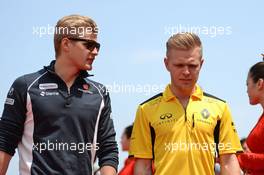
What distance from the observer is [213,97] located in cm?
567

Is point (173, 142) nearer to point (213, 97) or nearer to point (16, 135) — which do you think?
point (213, 97)

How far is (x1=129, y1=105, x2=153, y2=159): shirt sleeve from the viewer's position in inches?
213

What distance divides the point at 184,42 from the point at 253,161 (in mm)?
1660

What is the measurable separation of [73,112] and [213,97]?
1.46 metres

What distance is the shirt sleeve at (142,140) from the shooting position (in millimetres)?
5410

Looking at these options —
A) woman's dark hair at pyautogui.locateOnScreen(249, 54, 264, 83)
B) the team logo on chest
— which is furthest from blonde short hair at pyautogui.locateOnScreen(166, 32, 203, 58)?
woman's dark hair at pyautogui.locateOnScreen(249, 54, 264, 83)

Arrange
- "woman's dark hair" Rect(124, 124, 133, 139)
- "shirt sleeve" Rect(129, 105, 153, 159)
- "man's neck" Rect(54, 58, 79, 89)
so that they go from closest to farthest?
"man's neck" Rect(54, 58, 79, 89), "shirt sleeve" Rect(129, 105, 153, 159), "woman's dark hair" Rect(124, 124, 133, 139)

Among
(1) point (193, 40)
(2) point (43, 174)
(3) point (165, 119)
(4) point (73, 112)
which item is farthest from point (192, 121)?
(2) point (43, 174)

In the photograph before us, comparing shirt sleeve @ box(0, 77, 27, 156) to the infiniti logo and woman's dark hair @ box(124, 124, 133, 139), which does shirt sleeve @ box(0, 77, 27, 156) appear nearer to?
the infiniti logo

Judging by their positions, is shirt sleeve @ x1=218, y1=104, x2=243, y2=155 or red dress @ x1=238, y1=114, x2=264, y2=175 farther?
red dress @ x1=238, y1=114, x2=264, y2=175

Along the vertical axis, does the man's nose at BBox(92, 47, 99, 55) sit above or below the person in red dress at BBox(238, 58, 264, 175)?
above

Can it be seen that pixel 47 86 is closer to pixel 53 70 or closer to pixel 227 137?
pixel 53 70

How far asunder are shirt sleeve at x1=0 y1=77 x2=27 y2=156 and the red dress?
8.22 ft

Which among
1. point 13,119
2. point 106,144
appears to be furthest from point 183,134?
point 13,119
